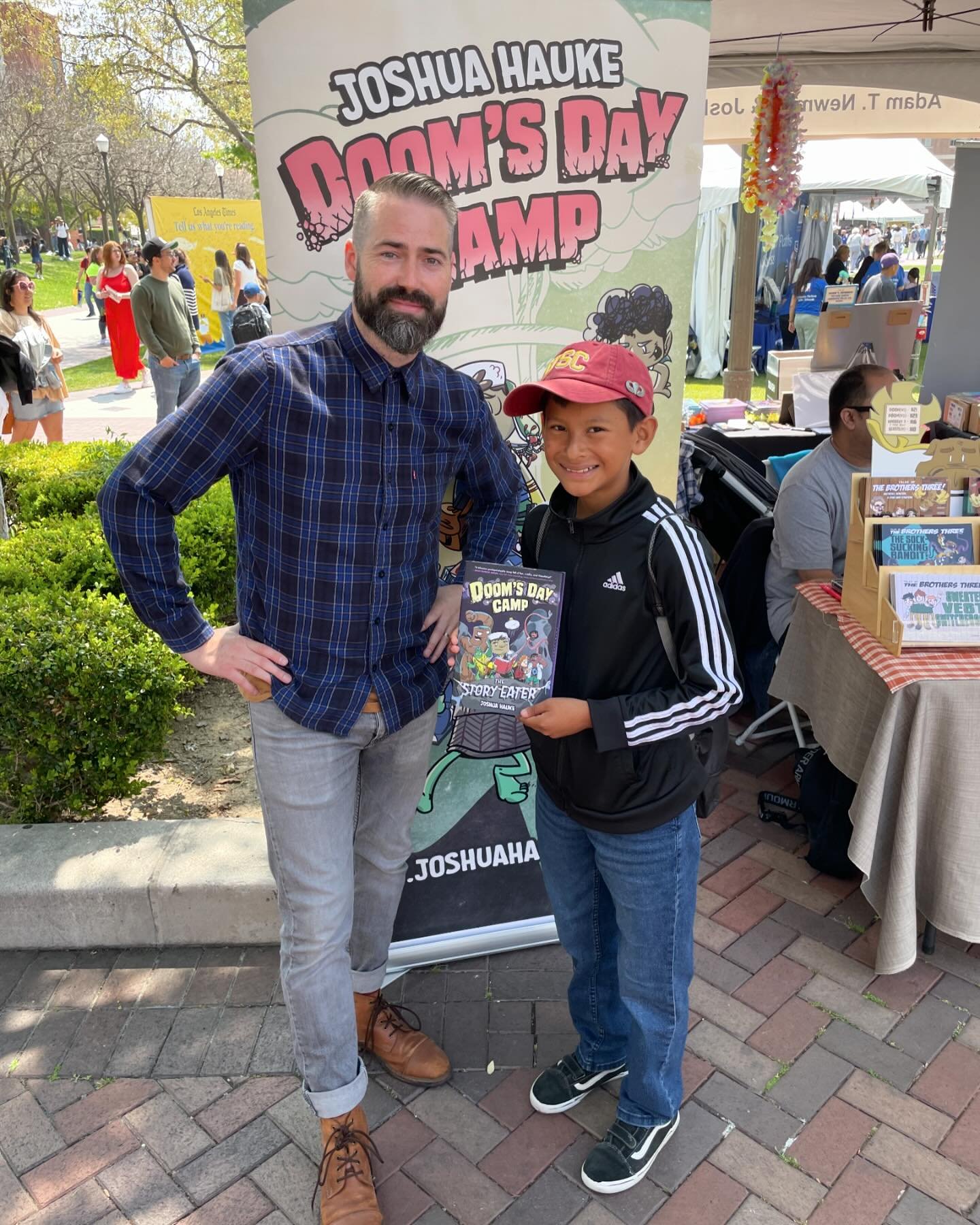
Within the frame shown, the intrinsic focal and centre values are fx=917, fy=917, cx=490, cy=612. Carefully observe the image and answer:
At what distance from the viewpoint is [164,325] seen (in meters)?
9.45

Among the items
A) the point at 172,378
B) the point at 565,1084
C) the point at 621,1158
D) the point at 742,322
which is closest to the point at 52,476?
the point at 172,378

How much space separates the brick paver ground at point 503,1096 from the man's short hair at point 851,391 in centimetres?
198

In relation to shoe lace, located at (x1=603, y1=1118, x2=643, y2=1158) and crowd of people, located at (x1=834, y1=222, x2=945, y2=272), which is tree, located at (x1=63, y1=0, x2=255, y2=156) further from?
crowd of people, located at (x1=834, y1=222, x2=945, y2=272)

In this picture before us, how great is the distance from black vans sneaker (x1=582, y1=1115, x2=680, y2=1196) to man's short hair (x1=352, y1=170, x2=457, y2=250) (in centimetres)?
223

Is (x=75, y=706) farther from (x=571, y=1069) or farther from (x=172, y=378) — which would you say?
(x=172, y=378)

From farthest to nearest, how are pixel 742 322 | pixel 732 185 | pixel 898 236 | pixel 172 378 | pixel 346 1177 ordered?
pixel 898 236, pixel 732 185, pixel 742 322, pixel 172 378, pixel 346 1177

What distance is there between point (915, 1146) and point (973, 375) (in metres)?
6.46

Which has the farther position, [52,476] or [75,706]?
[52,476]

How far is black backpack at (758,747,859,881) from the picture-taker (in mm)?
3391

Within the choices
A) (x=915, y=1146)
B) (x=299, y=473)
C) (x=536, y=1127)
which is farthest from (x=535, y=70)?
(x=915, y=1146)

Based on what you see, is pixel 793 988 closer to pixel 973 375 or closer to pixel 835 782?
pixel 835 782

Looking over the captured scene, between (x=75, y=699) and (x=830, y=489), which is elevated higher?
(x=830, y=489)

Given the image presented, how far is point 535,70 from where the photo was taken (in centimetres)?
243

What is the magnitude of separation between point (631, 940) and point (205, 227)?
18.6 metres
